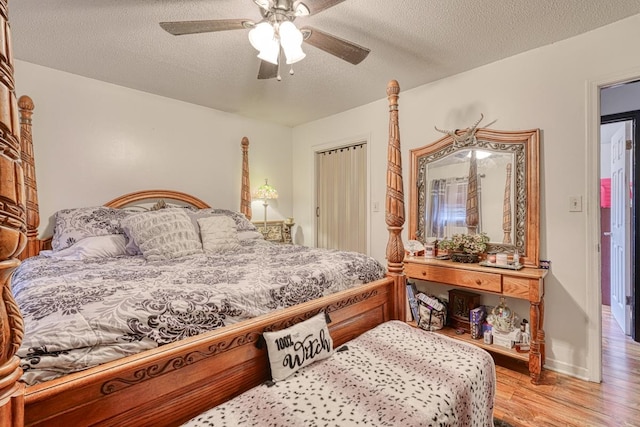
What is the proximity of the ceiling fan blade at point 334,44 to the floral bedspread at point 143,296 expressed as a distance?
4.18 ft

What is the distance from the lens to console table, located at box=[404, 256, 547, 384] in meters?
2.07

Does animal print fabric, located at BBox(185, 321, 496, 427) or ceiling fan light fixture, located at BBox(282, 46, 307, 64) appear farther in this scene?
ceiling fan light fixture, located at BBox(282, 46, 307, 64)

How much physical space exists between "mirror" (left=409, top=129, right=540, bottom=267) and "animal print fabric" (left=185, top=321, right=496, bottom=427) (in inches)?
50.0

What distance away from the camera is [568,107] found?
2184mm

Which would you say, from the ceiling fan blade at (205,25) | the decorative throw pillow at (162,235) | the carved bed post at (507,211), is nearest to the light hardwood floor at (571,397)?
the carved bed post at (507,211)

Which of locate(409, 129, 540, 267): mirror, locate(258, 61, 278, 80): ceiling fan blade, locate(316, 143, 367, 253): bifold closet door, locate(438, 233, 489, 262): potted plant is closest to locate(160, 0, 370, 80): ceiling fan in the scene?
locate(258, 61, 278, 80): ceiling fan blade

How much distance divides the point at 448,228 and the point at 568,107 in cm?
125

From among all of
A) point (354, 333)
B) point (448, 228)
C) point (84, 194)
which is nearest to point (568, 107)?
point (448, 228)

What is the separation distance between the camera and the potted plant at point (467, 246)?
2.49 m

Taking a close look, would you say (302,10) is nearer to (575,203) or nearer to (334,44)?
(334,44)

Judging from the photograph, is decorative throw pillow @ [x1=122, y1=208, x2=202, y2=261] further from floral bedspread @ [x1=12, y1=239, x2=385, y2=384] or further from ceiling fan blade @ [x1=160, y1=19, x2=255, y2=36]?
ceiling fan blade @ [x1=160, y1=19, x2=255, y2=36]

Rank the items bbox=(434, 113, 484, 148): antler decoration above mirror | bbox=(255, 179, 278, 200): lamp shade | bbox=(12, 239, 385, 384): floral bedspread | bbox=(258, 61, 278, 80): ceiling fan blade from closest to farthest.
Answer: bbox=(12, 239, 385, 384): floral bedspread
bbox=(258, 61, 278, 80): ceiling fan blade
bbox=(434, 113, 484, 148): antler decoration above mirror
bbox=(255, 179, 278, 200): lamp shade

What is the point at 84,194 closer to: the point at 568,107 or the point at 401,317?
the point at 401,317

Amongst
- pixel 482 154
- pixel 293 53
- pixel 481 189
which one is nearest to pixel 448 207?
pixel 481 189
